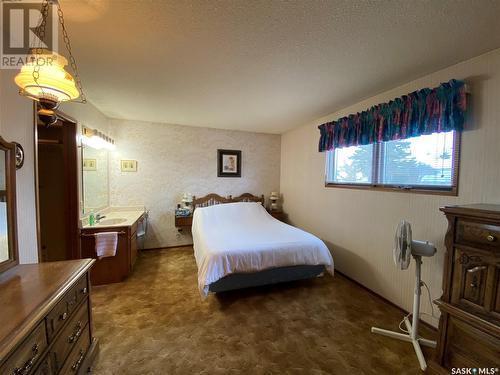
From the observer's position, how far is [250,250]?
233 centimetres

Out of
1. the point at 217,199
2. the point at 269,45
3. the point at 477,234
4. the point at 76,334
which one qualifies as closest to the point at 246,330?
the point at 76,334

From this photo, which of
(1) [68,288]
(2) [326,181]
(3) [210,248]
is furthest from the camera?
(2) [326,181]

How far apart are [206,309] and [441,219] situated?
8.04ft

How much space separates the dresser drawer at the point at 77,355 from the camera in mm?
1142

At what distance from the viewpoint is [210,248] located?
7.66 feet

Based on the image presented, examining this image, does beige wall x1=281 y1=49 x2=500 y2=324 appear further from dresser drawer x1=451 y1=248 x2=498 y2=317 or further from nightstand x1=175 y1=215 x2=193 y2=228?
nightstand x1=175 y1=215 x2=193 y2=228

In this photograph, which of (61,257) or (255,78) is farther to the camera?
(61,257)

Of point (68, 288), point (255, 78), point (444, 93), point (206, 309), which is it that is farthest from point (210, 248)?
point (444, 93)

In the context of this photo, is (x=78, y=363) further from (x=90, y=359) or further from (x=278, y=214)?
(x=278, y=214)

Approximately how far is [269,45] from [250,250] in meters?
1.94

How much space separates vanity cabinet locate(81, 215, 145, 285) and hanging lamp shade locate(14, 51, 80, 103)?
1917 mm

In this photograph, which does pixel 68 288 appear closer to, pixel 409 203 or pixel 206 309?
pixel 206 309

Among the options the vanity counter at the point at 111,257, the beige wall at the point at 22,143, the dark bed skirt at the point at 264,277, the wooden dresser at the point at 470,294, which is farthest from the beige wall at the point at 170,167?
the wooden dresser at the point at 470,294

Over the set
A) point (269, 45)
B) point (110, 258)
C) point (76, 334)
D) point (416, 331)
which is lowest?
point (416, 331)
